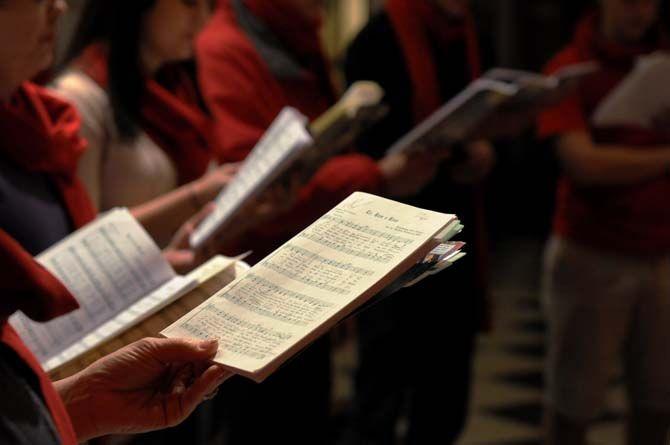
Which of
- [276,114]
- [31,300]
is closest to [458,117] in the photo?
[276,114]

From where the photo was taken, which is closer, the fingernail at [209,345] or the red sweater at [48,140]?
the fingernail at [209,345]

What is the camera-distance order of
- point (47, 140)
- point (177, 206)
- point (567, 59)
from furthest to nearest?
point (567, 59) < point (177, 206) < point (47, 140)

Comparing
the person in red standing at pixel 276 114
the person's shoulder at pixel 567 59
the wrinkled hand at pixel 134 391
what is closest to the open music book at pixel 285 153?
the person in red standing at pixel 276 114

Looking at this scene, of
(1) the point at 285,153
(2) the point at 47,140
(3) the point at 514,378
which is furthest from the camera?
(3) the point at 514,378

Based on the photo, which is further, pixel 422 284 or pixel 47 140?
pixel 422 284

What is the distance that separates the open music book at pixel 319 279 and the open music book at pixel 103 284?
1.03 ft

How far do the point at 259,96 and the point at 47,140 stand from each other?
0.72 m

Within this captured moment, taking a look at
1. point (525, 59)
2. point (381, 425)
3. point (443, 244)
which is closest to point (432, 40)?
point (381, 425)

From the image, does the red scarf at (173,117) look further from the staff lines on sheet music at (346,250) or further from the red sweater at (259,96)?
the staff lines on sheet music at (346,250)

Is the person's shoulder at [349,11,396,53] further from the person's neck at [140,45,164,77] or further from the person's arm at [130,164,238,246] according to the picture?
the person's arm at [130,164,238,246]

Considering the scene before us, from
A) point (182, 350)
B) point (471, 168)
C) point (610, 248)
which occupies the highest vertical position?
point (182, 350)

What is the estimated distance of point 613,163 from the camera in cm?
294

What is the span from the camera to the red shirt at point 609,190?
298cm

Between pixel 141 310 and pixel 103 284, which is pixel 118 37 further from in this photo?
pixel 141 310
